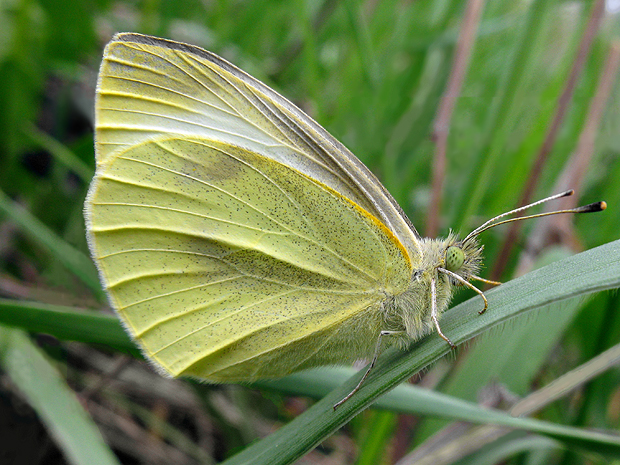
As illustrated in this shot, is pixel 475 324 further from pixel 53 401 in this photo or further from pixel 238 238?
pixel 53 401

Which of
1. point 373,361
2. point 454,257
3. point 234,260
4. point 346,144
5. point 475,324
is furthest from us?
point 346,144

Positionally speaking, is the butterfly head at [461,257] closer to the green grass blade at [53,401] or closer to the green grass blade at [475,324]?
the green grass blade at [475,324]

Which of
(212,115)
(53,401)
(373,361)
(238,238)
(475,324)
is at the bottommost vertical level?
(53,401)

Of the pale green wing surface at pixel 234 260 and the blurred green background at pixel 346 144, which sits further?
the blurred green background at pixel 346 144

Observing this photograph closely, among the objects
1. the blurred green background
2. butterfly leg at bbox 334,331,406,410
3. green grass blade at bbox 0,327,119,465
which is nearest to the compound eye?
butterfly leg at bbox 334,331,406,410

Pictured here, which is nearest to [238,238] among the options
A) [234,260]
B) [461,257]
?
[234,260]

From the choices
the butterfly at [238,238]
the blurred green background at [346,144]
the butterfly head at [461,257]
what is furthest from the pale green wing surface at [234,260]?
the blurred green background at [346,144]
